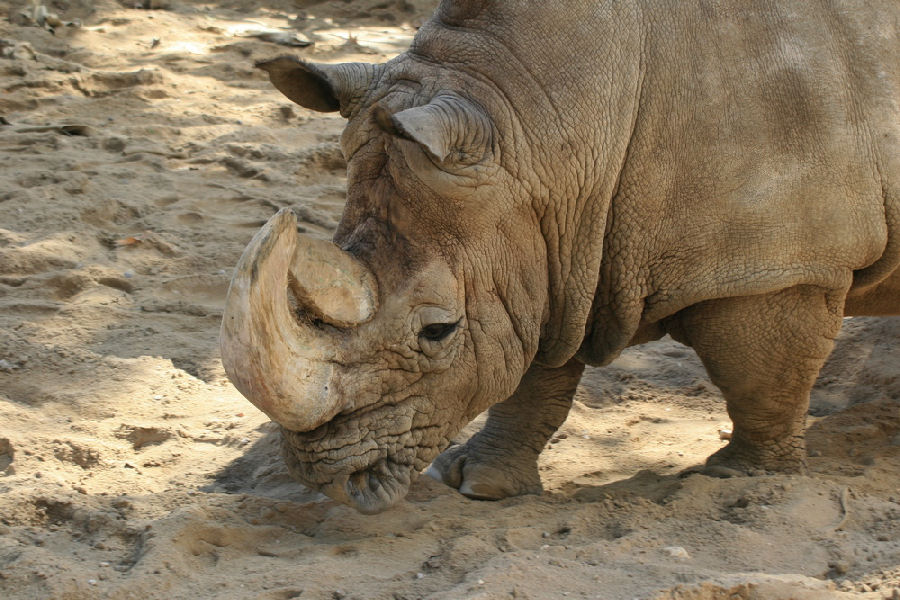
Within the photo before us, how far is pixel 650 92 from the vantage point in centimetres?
409

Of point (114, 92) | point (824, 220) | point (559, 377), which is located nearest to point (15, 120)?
point (114, 92)

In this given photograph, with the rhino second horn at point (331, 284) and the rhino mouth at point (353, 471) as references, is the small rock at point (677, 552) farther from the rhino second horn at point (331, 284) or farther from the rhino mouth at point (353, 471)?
the rhino second horn at point (331, 284)

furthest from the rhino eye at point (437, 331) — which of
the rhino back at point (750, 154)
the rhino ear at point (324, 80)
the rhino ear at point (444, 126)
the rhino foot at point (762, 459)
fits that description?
the rhino foot at point (762, 459)

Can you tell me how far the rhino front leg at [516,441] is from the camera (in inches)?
183

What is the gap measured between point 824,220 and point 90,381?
10.3ft

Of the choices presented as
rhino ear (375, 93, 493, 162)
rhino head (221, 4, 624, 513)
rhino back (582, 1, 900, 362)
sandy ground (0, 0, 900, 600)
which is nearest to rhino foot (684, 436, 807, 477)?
sandy ground (0, 0, 900, 600)

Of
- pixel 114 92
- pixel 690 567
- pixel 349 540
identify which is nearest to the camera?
pixel 690 567

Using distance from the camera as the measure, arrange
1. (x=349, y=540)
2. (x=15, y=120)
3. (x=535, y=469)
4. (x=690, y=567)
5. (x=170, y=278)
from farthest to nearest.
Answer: (x=15, y=120)
(x=170, y=278)
(x=535, y=469)
(x=349, y=540)
(x=690, y=567)

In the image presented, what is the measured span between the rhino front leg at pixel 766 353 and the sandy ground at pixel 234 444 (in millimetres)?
291

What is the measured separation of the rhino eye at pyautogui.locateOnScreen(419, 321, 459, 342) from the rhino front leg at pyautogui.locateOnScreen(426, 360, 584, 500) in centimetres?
103

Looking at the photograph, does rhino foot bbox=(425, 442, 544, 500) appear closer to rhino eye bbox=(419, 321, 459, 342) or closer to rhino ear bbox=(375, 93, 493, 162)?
rhino eye bbox=(419, 321, 459, 342)

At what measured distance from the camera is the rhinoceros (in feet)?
12.3

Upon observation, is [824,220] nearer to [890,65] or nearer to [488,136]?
[890,65]

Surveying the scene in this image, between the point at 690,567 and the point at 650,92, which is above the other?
the point at 650,92
